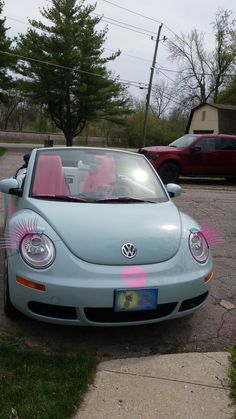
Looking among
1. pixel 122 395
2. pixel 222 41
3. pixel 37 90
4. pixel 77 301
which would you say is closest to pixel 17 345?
pixel 77 301

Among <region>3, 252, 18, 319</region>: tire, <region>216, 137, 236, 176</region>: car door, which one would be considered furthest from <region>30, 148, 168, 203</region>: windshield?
<region>216, 137, 236, 176</region>: car door

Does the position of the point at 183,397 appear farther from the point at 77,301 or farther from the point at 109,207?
the point at 109,207

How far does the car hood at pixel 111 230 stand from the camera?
3012 mm

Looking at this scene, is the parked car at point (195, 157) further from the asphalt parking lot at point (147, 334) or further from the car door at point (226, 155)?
the asphalt parking lot at point (147, 334)

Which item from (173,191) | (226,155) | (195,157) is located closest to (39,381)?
(173,191)

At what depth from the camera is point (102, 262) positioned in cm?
296

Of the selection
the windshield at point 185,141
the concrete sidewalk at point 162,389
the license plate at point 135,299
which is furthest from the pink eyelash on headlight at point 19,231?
the windshield at point 185,141

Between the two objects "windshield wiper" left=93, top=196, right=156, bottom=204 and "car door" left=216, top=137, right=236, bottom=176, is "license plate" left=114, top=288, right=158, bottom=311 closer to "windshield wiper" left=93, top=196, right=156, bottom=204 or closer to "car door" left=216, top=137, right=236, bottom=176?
"windshield wiper" left=93, top=196, right=156, bottom=204

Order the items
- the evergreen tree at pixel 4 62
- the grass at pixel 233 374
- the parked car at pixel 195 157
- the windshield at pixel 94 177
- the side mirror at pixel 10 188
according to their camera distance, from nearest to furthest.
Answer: the grass at pixel 233 374, the windshield at pixel 94 177, the side mirror at pixel 10 188, the parked car at pixel 195 157, the evergreen tree at pixel 4 62

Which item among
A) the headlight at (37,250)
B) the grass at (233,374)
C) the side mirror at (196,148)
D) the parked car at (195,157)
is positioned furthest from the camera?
the side mirror at (196,148)

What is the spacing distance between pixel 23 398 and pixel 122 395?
1.87 ft

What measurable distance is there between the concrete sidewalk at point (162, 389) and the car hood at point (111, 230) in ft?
2.29

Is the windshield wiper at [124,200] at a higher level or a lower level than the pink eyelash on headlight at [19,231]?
higher

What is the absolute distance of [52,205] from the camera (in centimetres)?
352
